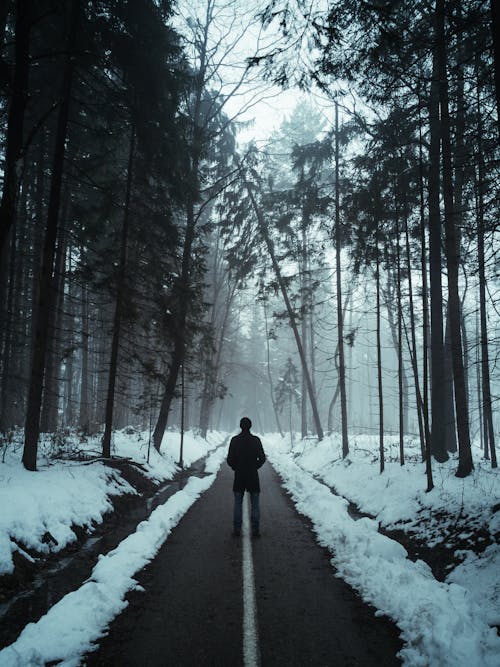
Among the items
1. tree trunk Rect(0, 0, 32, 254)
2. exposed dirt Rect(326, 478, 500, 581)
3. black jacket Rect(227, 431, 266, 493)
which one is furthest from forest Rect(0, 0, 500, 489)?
black jacket Rect(227, 431, 266, 493)

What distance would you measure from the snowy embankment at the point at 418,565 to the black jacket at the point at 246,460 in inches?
67.8

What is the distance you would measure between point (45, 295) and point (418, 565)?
930cm

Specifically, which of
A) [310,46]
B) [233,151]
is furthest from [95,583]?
[233,151]

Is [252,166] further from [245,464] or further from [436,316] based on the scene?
[245,464]

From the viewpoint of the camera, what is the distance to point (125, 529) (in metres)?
8.00

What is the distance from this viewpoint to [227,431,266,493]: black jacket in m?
8.59

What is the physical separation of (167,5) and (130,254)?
7984mm

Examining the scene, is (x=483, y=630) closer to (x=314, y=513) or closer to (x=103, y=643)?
(x=103, y=643)

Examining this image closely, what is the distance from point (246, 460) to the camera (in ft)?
28.8

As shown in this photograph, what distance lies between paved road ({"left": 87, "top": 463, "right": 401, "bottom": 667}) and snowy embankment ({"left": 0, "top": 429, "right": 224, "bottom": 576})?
70.1 inches

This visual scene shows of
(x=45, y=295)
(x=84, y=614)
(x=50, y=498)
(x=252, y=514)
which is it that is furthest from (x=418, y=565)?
(x=45, y=295)

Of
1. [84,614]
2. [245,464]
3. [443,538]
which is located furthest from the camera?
[245,464]

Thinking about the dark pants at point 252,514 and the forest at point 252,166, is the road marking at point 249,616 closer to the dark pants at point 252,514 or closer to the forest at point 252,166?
the dark pants at point 252,514

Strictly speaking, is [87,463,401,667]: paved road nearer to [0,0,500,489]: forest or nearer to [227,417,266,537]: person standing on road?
[227,417,266,537]: person standing on road
